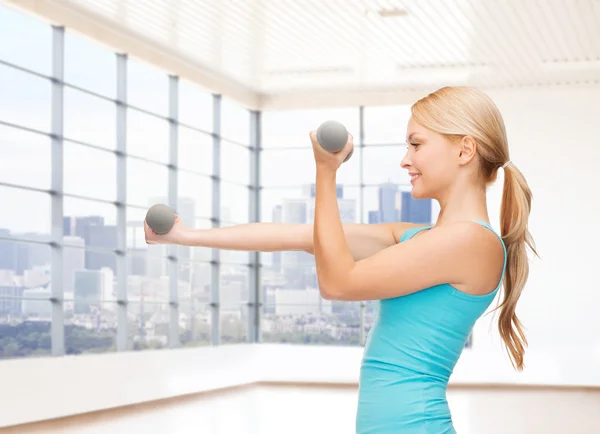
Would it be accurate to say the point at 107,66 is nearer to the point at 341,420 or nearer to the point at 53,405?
the point at 53,405

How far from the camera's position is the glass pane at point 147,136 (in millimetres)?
12047

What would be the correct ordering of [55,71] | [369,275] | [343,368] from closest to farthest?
[369,275]
[55,71]
[343,368]

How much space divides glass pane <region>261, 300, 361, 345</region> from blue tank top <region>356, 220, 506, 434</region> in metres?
12.9

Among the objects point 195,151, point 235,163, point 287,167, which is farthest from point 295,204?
point 195,151

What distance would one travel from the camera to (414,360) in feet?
4.91

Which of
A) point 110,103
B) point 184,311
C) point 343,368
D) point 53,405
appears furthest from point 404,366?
point 343,368

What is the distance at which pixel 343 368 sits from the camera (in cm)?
1430

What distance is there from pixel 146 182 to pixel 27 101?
7.02 ft

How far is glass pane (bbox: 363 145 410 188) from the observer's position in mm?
14328

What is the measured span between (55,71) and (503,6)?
4674 mm

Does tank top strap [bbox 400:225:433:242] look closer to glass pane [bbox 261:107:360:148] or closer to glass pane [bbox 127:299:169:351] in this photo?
glass pane [bbox 127:299:169:351]

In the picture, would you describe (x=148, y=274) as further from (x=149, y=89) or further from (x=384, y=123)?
(x=384, y=123)

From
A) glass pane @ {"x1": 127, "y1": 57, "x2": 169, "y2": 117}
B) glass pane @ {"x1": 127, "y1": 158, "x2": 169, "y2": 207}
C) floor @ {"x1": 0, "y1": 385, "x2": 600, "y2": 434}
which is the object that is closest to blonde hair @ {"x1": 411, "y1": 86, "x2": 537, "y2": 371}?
floor @ {"x1": 0, "y1": 385, "x2": 600, "y2": 434}

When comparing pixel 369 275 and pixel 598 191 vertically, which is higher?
pixel 598 191
